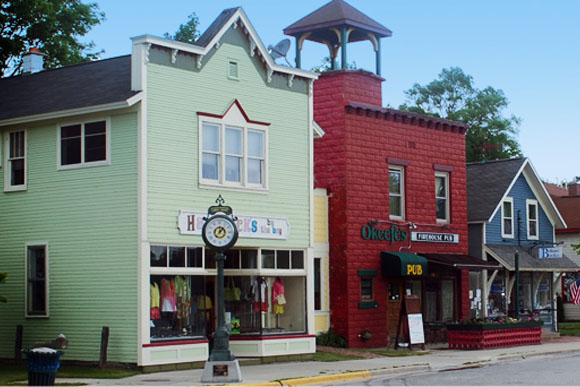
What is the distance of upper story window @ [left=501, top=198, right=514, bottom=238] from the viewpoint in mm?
39094

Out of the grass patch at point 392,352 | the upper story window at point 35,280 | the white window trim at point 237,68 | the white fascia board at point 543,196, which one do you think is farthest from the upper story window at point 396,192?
the upper story window at point 35,280

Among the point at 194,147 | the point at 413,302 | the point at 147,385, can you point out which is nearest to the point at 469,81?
the point at 413,302

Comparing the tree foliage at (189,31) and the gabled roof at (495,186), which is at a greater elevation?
the tree foliage at (189,31)

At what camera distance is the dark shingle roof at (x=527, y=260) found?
37.7 m

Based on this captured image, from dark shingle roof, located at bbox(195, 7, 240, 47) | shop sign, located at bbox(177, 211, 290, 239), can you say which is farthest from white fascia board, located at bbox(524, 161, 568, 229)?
dark shingle roof, located at bbox(195, 7, 240, 47)

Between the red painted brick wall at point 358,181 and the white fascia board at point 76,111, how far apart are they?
30.3ft

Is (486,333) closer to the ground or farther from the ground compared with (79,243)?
closer to the ground

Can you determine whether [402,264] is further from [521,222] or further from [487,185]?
[521,222]

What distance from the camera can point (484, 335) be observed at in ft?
101

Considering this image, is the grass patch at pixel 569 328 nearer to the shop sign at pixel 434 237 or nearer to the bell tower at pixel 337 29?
the shop sign at pixel 434 237

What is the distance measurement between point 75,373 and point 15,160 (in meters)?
6.39

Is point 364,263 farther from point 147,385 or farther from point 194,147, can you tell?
point 147,385

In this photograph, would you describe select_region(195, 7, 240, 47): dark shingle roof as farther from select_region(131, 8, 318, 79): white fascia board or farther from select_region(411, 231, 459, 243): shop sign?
select_region(411, 231, 459, 243): shop sign

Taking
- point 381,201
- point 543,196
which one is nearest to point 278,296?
point 381,201
